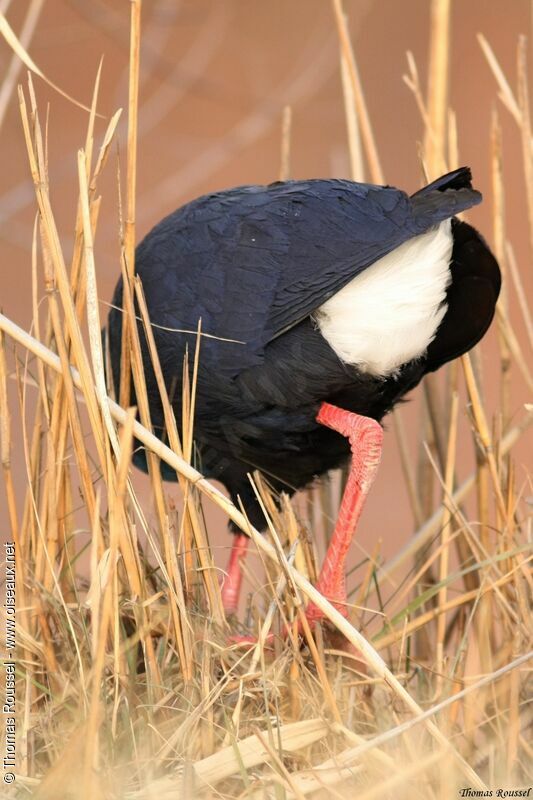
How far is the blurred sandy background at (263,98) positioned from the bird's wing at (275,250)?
89.9 inches

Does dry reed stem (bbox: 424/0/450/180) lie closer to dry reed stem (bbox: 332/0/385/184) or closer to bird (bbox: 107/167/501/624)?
dry reed stem (bbox: 332/0/385/184)

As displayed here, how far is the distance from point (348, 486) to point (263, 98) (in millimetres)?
2739

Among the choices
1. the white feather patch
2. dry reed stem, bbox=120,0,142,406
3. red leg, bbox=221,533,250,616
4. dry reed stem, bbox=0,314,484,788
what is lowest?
red leg, bbox=221,533,250,616

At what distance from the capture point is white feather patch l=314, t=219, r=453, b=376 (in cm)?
154

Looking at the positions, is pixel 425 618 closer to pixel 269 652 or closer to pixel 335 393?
pixel 269 652

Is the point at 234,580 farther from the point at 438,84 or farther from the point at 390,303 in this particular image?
the point at 438,84

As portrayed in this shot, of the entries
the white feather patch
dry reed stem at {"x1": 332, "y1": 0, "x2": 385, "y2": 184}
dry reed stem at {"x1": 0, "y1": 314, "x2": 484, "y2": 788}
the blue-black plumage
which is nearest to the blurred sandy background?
dry reed stem at {"x1": 332, "y1": 0, "x2": 385, "y2": 184}

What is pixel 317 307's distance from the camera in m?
1.51

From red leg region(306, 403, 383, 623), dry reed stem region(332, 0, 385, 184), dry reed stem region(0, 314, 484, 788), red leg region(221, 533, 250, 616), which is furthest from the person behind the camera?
red leg region(221, 533, 250, 616)

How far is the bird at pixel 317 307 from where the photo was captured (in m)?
1.50

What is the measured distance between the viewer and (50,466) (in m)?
1.45

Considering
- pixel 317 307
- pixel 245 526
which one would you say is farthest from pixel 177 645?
pixel 317 307

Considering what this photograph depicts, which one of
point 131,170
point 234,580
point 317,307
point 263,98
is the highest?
point 263,98

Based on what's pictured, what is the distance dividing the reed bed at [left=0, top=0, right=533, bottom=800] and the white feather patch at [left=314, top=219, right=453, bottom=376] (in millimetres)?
232
